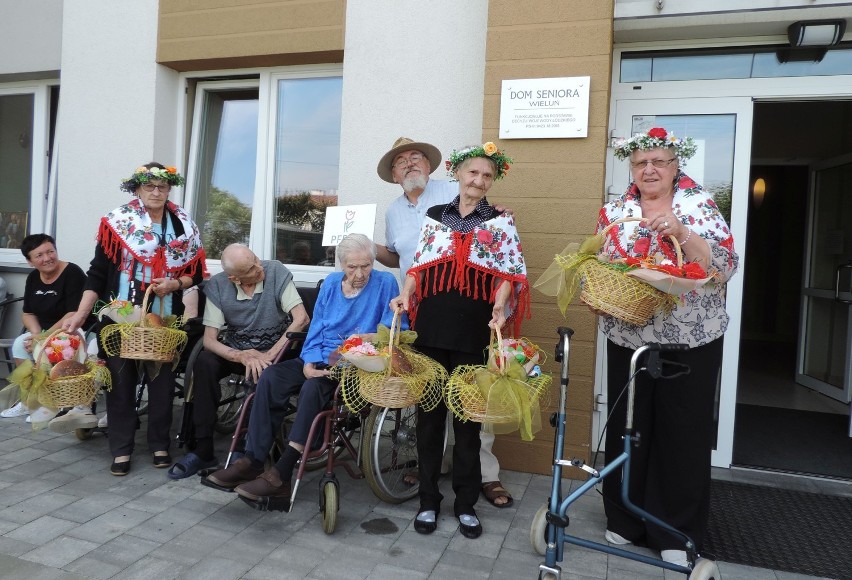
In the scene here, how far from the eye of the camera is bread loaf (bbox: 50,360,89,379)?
12.0ft

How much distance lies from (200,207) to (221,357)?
7.20ft

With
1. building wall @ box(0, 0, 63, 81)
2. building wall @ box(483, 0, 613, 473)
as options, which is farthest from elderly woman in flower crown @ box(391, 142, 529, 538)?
building wall @ box(0, 0, 63, 81)

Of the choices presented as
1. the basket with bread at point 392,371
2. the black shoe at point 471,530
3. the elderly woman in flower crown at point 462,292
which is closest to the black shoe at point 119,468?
the basket with bread at point 392,371

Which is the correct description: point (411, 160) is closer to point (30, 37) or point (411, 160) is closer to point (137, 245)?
point (137, 245)

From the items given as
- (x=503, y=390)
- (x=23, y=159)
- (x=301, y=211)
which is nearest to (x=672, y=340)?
(x=503, y=390)

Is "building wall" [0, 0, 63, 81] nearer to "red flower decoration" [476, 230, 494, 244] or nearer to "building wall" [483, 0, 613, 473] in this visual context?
"building wall" [483, 0, 613, 473]

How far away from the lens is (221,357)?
386 cm

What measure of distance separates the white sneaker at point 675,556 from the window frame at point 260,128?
317 centimetres

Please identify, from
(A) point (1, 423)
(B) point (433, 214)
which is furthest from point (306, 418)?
(A) point (1, 423)

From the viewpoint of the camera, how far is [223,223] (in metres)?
5.55

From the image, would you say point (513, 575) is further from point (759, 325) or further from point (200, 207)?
point (759, 325)

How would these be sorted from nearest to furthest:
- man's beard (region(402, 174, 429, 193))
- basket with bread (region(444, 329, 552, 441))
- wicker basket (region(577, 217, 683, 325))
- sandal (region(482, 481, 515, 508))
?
wicker basket (region(577, 217, 683, 325)) → basket with bread (region(444, 329, 552, 441)) → sandal (region(482, 481, 515, 508)) → man's beard (region(402, 174, 429, 193))

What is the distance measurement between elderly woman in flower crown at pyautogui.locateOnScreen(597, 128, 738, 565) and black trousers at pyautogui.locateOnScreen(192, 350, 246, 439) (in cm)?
222

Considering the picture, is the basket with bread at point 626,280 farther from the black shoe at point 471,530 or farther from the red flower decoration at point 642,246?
the black shoe at point 471,530
